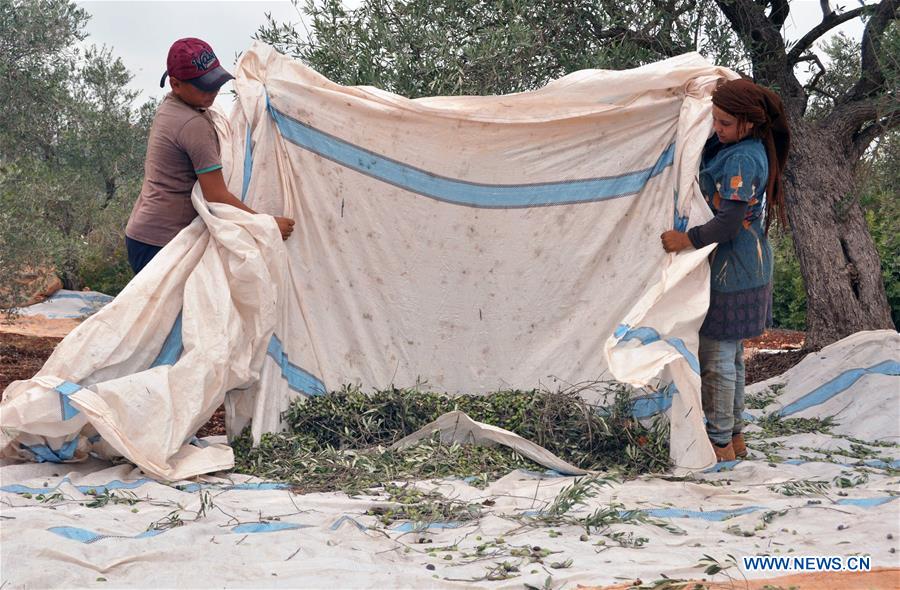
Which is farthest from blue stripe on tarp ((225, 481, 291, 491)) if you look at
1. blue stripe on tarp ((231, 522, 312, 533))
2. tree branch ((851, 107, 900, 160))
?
tree branch ((851, 107, 900, 160))

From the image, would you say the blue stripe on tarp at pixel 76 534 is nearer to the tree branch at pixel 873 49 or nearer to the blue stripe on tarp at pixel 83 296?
the tree branch at pixel 873 49

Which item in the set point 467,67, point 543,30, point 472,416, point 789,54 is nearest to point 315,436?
point 472,416

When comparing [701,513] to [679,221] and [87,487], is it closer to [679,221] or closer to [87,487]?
[679,221]

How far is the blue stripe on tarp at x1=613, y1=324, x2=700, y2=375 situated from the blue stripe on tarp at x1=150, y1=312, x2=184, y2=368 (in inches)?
86.0

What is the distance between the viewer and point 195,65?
4410 mm

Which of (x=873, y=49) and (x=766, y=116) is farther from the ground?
(x=873, y=49)

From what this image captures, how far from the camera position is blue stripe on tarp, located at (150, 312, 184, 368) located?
4.45 m

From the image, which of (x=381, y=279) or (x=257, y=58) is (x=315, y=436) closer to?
(x=381, y=279)

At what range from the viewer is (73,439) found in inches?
165

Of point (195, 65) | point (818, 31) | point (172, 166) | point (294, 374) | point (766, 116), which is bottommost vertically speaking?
point (294, 374)

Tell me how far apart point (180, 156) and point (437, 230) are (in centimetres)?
151

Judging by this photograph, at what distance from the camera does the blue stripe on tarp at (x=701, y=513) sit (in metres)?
3.67

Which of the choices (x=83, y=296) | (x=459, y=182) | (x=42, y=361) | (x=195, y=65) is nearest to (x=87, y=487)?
(x=195, y=65)

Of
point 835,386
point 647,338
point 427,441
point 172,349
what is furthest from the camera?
point 835,386
